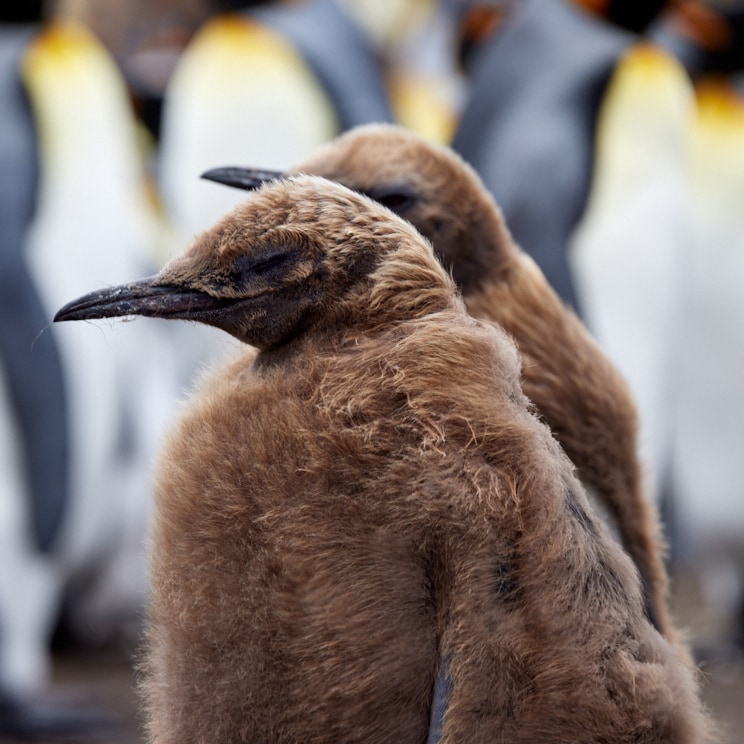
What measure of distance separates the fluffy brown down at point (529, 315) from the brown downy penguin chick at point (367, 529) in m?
0.28

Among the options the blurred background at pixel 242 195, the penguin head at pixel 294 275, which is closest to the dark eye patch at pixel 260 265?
the penguin head at pixel 294 275

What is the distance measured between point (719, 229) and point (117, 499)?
2.34 metres

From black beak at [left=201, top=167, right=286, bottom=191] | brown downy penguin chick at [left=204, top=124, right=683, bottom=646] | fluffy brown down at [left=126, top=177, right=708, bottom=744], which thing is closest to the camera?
fluffy brown down at [left=126, top=177, right=708, bottom=744]

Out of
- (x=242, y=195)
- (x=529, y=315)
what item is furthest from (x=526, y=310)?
(x=242, y=195)

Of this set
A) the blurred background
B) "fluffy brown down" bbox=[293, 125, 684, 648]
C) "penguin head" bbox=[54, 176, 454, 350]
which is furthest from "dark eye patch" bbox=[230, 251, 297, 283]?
the blurred background

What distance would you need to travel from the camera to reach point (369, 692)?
38.5 inches

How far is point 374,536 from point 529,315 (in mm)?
459

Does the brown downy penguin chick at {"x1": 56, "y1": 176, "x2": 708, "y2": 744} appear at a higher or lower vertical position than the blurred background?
higher

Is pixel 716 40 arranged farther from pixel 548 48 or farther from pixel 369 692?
pixel 369 692

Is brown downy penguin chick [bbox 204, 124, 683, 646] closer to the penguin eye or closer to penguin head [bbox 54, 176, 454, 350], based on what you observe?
the penguin eye

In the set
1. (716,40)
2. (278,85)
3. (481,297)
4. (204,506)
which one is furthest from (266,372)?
(716,40)

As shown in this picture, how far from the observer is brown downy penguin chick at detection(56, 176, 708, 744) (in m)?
0.96

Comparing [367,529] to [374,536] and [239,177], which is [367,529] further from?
[239,177]

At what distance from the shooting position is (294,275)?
1.05 meters
